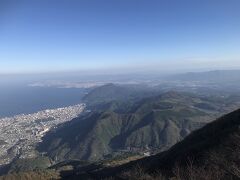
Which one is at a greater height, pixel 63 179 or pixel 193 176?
pixel 193 176

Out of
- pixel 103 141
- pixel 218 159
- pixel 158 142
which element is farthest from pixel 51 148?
pixel 218 159

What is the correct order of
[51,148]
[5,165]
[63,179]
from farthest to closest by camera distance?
[51,148]
[5,165]
[63,179]

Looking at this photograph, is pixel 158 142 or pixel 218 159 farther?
pixel 158 142

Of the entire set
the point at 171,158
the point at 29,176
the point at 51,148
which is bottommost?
the point at 51,148

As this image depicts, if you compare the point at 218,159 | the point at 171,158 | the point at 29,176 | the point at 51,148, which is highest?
the point at 218,159

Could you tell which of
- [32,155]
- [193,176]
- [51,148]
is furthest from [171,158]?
[51,148]

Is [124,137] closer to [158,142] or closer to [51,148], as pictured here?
[158,142]

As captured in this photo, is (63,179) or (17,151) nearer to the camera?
(63,179)

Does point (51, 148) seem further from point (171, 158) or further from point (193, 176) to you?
→ point (193, 176)


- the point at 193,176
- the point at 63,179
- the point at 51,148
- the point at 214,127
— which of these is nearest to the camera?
the point at 193,176
